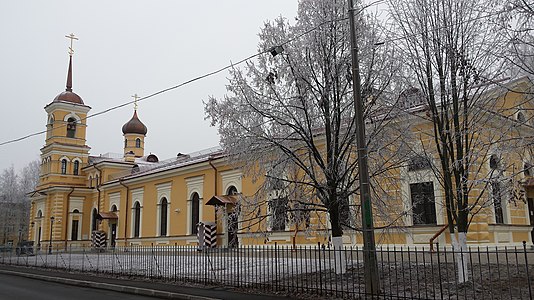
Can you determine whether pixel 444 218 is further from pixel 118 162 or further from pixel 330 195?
pixel 118 162

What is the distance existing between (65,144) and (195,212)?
22.5 metres

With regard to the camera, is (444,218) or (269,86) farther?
(444,218)

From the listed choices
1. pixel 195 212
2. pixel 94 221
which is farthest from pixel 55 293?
pixel 94 221

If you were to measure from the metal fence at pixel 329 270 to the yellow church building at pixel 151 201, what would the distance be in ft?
3.74

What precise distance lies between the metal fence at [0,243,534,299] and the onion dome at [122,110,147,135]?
36.5 m

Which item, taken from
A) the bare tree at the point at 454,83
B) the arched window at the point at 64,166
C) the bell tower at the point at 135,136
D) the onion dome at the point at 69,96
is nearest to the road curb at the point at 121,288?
the bare tree at the point at 454,83

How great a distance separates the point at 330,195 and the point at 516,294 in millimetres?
5207

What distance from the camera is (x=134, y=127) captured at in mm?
56188

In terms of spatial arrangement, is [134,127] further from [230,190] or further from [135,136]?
[230,190]

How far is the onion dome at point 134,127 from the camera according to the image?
56.1 m

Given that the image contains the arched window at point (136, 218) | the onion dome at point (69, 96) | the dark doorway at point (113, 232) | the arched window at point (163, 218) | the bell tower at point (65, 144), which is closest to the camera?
the arched window at point (163, 218)

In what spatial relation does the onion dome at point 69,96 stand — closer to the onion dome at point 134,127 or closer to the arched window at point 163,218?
the onion dome at point 134,127

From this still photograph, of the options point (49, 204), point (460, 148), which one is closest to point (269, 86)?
point (460, 148)

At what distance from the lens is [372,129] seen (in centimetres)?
1345
